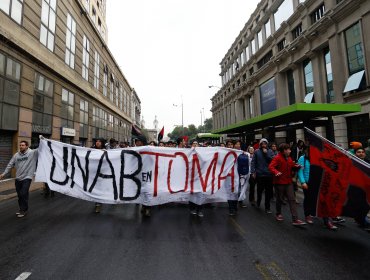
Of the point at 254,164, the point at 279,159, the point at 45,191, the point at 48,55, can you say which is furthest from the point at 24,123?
the point at 279,159

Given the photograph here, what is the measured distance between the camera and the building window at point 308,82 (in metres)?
22.0

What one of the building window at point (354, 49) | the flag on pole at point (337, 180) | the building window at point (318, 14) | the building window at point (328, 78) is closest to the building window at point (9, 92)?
the flag on pole at point (337, 180)

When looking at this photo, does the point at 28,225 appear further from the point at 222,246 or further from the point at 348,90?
the point at 348,90

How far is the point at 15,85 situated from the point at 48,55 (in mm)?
4220

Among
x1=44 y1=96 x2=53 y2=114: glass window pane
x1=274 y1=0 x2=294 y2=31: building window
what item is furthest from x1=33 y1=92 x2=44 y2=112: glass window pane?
x1=274 y1=0 x2=294 y2=31: building window

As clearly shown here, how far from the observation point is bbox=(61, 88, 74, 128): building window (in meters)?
18.1

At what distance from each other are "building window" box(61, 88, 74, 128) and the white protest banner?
1317 centimetres

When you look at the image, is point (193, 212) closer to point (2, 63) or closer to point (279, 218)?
point (279, 218)

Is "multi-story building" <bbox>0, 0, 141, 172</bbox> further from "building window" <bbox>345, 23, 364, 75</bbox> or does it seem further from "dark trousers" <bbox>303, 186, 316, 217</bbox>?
"building window" <bbox>345, 23, 364, 75</bbox>

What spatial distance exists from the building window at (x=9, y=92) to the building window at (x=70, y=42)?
22.0 feet

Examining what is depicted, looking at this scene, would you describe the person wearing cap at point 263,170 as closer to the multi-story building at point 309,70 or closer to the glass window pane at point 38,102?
the multi-story building at point 309,70

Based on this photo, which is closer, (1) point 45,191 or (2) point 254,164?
(2) point 254,164

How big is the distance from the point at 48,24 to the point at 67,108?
5998 mm

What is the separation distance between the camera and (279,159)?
5480 mm
